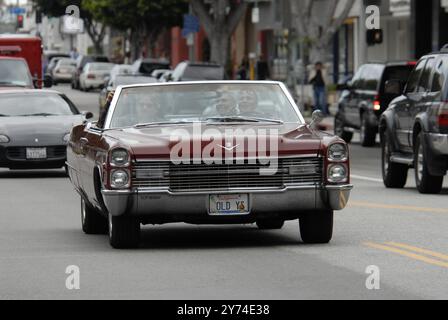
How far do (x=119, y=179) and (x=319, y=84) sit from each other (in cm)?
3432

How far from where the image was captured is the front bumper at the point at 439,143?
19891 mm

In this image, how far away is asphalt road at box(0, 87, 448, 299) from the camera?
35.5ft

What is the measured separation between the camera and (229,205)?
13.3 metres

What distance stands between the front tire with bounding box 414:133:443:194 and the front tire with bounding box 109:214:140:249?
24.9ft

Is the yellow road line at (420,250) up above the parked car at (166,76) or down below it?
above

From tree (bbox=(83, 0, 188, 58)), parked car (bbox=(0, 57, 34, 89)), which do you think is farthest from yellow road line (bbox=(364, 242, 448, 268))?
tree (bbox=(83, 0, 188, 58))

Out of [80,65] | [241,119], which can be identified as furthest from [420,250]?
[80,65]

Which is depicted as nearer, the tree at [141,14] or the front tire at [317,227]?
the front tire at [317,227]

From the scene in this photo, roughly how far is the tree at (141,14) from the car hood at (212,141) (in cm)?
6949

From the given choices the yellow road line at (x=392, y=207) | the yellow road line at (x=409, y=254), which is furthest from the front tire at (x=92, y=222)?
the yellow road line at (x=392, y=207)

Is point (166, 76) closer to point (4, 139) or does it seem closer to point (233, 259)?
point (4, 139)

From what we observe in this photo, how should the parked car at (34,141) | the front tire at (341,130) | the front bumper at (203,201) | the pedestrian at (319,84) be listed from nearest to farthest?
the front bumper at (203,201), the parked car at (34,141), the front tire at (341,130), the pedestrian at (319,84)

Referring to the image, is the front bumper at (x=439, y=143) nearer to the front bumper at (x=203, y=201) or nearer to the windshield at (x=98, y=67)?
the front bumper at (x=203, y=201)
